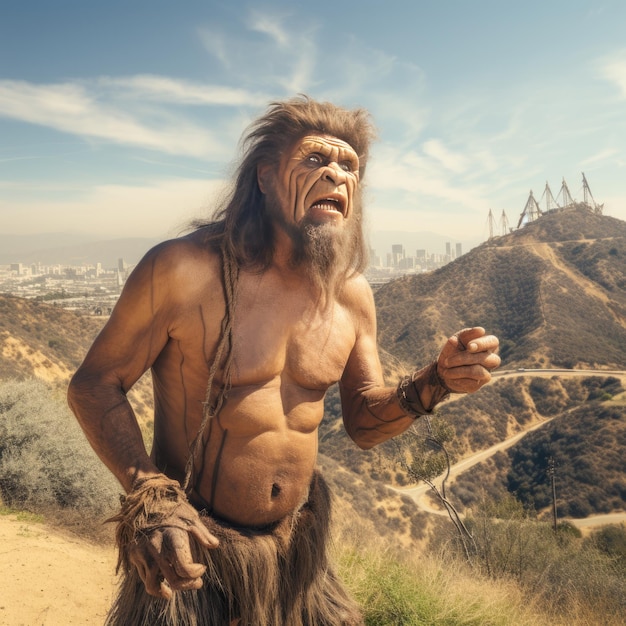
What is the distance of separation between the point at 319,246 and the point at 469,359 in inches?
26.6

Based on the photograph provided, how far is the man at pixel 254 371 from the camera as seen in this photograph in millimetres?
1900

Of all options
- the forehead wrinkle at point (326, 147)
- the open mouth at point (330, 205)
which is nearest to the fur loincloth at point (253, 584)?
the open mouth at point (330, 205)

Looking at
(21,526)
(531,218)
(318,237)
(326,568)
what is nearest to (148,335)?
(318,237)

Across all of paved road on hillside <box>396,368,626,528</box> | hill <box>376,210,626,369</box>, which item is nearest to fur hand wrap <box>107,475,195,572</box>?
paved road on hillside <box>396,368,626,528</box>

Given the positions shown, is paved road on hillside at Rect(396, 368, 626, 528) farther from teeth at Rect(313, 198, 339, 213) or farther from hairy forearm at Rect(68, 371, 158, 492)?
hairy forearm at Rect(68, 371, 158, 492)

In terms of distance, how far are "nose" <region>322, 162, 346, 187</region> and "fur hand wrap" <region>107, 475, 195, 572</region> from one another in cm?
120

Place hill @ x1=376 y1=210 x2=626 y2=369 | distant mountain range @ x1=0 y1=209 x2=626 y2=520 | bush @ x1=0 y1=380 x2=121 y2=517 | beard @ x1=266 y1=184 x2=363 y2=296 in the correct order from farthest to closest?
hill @ x1=376 y1=210 x2=626 y2=369 < distant mountain range @ x1=0 y1=209 x2=626 y2=520 < bush @ x1=0 y1=380 x2=121 y2=517 < beard @ x1=266 y1=184 x2=363 y2=296

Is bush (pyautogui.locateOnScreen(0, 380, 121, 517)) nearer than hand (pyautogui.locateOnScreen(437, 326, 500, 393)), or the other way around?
hand (pyautogui.locateOnScreen(437, 326, 500, 393))

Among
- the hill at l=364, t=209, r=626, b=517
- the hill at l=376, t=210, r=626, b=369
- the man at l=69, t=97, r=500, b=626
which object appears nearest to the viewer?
the man at l=69, t=97, r=500, b=626

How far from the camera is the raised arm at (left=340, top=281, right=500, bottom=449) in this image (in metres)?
1.94

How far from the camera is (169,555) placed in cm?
148

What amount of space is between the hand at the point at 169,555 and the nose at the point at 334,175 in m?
1.27

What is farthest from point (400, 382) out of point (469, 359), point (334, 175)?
point (334, 175)

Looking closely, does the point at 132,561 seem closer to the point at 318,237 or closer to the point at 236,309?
the point at 236,309
